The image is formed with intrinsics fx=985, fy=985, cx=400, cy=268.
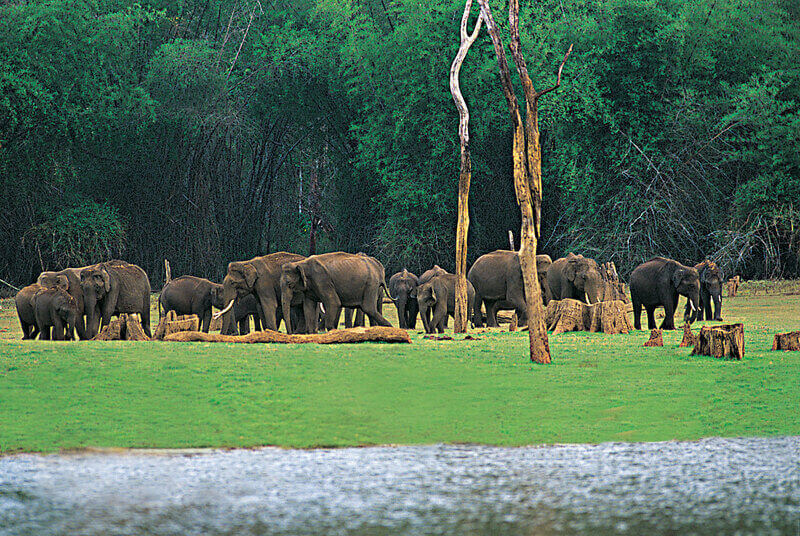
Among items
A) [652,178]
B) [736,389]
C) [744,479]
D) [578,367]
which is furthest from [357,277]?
[652,178]

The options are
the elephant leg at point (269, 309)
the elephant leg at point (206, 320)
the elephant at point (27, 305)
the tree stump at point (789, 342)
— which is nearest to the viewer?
the tree stump at point (789, 342)

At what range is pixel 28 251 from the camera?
25.5 meters

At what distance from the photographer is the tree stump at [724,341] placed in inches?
425

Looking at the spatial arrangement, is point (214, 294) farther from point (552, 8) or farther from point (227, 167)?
point (552, 8)

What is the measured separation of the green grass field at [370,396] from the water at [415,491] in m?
0.56

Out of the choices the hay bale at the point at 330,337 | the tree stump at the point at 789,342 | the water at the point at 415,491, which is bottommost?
the water at the point at 415,491

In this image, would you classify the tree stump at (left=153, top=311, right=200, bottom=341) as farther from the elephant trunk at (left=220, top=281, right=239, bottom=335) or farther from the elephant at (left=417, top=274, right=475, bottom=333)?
the elephant at (left=417, top=274, right=475, bottom=333)

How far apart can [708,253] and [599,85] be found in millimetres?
5448

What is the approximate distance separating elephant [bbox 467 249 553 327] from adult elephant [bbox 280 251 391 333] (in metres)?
3.15

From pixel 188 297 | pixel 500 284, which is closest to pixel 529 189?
pixel 500 284

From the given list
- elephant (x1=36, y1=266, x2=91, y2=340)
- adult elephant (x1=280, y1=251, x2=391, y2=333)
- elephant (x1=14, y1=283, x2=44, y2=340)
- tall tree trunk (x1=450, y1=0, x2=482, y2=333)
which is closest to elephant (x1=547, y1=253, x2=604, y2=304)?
tall tree trunk (x1=450, y1=0, x2=482, y2=333)

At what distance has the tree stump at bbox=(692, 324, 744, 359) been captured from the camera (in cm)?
1080

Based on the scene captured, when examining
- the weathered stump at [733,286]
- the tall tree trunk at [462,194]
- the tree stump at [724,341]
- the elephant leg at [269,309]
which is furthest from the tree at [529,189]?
the weathered stump at [733,286]

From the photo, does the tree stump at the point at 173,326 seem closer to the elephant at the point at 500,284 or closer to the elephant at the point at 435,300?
the elephant at the point at 435,300
